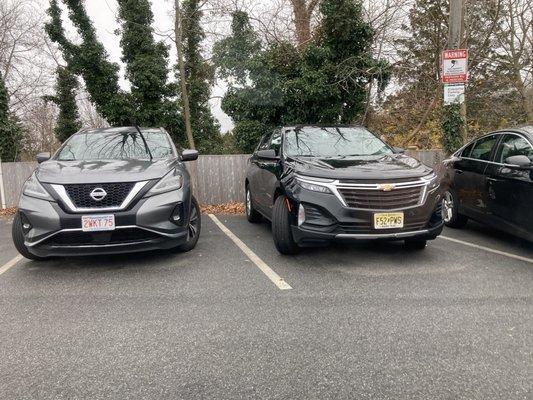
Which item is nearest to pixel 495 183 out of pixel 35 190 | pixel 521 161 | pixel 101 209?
pixel 521 161

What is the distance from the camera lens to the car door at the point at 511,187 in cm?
494

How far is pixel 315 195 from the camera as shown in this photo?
4.51 meters

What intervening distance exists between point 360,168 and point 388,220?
67cm

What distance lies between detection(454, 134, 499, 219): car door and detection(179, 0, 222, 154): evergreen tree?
10311mm

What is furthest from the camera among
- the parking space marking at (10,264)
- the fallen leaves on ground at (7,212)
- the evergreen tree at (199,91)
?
the evergreen tree at (199,91)

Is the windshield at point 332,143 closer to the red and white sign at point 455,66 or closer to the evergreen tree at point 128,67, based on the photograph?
the red and white sign at point 455,66

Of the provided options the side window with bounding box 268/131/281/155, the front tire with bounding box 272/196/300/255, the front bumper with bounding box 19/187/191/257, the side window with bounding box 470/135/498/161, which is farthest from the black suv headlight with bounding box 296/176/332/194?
the side window with bounding box 470/135/498/161

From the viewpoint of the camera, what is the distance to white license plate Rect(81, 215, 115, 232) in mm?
4285

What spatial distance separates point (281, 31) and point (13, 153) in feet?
27.8

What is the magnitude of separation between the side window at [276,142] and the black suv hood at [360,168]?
0.72 metres

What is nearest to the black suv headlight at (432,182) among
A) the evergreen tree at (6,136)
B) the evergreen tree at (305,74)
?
the evergreen tree at (305,74)

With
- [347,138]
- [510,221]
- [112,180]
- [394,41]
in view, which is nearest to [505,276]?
[510,221]

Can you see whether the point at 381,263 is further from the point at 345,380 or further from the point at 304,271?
the point at 345,380

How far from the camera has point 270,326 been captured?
3242 mm
